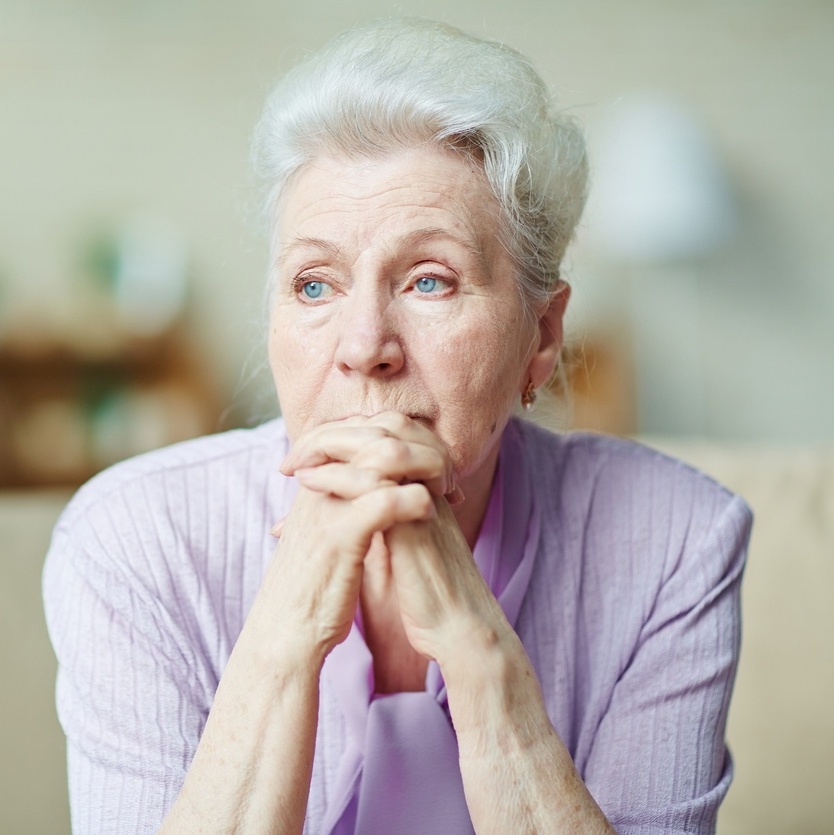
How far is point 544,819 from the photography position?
108 cm

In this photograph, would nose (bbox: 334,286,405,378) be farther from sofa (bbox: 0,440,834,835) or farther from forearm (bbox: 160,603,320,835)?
sofa (bbox: 0,440,834,835)

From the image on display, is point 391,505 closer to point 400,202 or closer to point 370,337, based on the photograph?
point 370,337

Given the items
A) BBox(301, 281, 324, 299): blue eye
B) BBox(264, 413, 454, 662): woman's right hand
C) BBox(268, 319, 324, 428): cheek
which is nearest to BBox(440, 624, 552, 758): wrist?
BBox(264, 413, 454, 662): woman's right hand

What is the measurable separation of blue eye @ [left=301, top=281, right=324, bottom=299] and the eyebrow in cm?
4

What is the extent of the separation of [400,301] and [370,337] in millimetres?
78

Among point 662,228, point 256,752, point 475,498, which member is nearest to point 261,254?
point 662,228

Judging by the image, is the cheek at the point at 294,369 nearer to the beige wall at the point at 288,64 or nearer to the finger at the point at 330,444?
the finger at the point at 330,444

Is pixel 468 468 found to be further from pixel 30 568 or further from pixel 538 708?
pixel 30 568

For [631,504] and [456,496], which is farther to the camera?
[631,504]

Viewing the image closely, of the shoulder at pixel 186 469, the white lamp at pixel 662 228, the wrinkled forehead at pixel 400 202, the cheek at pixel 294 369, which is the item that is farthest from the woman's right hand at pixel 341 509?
the white lamp at pixel 662 228

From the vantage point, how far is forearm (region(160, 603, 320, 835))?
3.46ft

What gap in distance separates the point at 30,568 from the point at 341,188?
2.58ft

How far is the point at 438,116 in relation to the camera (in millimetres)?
1218

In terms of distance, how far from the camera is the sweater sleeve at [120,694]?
3.90 ft
